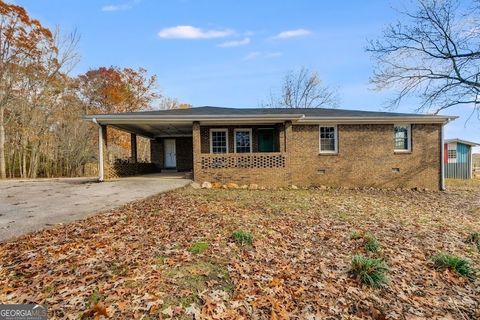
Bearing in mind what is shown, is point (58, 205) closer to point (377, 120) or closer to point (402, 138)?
point (377, 120)

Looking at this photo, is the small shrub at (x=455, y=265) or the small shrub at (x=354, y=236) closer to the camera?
the small shrub at (x=455, y=265)

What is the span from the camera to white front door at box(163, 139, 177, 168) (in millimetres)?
18969

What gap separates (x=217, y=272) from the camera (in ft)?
A: 12.5

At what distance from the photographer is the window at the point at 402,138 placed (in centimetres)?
1451

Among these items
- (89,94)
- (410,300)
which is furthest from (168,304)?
(89,94)

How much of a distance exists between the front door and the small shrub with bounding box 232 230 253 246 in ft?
34.3

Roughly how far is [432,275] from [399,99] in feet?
39.4

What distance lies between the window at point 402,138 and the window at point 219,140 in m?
8.45

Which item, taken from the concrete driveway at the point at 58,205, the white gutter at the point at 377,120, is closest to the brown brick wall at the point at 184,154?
the concrete driveway at the point at 58,205

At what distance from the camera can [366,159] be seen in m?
14.3

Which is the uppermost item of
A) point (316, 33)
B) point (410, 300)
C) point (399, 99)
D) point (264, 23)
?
point (264, 23)

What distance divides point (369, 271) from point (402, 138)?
1248 cm

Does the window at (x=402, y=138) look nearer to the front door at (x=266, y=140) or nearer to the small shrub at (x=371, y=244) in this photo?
the front door at (x=266, y=140)

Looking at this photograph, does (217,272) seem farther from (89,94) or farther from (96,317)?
(89,94)
